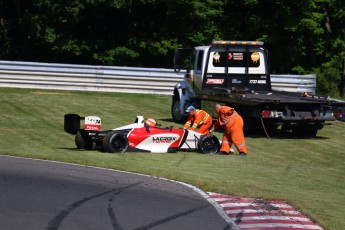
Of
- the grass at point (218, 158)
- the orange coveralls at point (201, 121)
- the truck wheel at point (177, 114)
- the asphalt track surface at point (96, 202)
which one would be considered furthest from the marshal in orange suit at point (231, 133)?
the truck wheel at point (177, 114)

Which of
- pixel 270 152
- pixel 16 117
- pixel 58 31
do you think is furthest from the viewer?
pixel 58 31

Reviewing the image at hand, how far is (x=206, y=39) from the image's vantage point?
4044 centimetres

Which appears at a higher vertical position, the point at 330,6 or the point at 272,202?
the point at 330,6

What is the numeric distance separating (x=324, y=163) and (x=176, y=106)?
7863mm

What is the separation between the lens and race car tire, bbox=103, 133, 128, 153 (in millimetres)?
18375

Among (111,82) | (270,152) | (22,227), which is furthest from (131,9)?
(22,227)

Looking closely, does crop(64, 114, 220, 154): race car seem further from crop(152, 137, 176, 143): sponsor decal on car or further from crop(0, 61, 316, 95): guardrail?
crop(0, 61, 316, 95): guardrail

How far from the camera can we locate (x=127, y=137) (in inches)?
735

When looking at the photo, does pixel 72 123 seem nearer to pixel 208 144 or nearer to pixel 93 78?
pixel 208 144

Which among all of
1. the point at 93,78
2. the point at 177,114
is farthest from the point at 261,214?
the point at 93,78

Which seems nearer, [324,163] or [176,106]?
[324,163]

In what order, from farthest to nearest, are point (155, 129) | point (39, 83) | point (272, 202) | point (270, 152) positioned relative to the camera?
point (39, 83), point (270, 152), point (155, 129), point (272, 202)

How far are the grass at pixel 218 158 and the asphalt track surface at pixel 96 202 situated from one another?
1120mm

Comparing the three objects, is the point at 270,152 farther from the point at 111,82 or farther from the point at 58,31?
the point at 58,31
